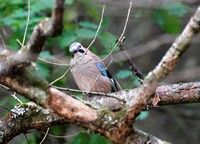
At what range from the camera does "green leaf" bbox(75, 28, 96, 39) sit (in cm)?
475

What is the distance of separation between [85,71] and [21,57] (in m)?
1.87

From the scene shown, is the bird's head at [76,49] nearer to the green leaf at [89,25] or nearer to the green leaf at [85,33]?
the green leaf at [85,33]

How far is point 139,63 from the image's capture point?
7.44 m

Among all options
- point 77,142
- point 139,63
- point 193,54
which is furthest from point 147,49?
point 77,142

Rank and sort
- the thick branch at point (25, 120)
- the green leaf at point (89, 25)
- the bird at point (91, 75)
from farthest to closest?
the green leaf at point (89, 25), the bird at point (91, 75), the thick branch at point (25, 120)

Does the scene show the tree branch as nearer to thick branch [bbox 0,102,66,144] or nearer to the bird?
thick branch [bbox 0,102,66,144]

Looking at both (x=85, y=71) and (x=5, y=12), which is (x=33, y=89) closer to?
(x=85, y=71)

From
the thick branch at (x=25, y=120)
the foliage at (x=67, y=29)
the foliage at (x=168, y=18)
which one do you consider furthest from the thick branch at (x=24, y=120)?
the foliage at (x=168, y=18)

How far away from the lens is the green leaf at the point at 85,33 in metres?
4.75

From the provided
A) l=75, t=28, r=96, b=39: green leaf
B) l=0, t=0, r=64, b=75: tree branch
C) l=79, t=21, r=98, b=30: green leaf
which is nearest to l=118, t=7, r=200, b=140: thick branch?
l=0, t=0, r=64, b=75: tree branch

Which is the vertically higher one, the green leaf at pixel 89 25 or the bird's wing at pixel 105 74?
the green leaf at pixel 89 25

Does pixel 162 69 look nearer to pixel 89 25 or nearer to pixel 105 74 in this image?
pixel 105 74

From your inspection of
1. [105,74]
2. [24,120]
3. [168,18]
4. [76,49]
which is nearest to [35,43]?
[24,120]

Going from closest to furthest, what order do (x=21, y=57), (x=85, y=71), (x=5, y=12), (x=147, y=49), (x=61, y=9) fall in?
(x=61, y=9) → (x=21, y=57) → (x=85, y=71) → (x=5, y=12) → (x=147, y=49)
